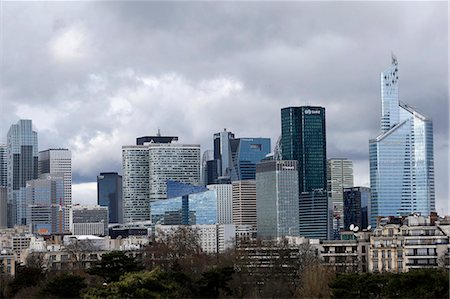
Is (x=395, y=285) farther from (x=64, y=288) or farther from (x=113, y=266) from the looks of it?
(x=64, y=288)

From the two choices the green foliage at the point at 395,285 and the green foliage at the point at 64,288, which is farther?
the green foliage at the point at 64,288

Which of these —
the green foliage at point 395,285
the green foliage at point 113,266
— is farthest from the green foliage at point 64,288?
the green foliage at point 395,285

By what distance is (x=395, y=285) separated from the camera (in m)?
47.8

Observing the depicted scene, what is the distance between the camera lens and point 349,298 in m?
49.9

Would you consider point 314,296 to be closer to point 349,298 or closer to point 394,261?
point 349,298

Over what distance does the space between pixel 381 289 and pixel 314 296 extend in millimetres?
3905

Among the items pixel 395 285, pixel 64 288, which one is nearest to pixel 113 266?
pixel 64 288

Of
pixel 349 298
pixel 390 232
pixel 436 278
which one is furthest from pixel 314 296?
pixel 390 232

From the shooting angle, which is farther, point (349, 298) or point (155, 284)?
point (349, 298)

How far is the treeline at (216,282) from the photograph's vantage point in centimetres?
4641

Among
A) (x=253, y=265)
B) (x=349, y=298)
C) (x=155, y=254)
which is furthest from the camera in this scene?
(x=155, y=254)

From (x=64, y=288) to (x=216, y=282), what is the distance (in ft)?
23.2

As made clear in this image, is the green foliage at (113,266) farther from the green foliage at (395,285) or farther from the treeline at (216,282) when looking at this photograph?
the green foliage at (395,285)

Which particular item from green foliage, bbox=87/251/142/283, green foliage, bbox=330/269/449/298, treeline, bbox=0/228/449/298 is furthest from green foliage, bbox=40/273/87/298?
green foliage, bbox=330/269/449/298
